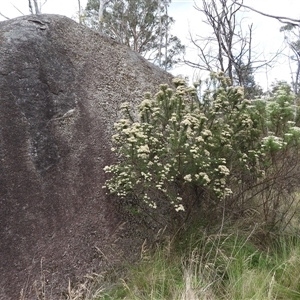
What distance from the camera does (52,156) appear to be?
278 cm

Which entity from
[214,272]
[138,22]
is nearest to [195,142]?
[214,272]

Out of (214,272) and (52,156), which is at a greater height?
(52,156)

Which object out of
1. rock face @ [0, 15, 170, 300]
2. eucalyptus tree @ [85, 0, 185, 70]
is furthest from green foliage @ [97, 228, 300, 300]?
eucalyptus tree @ [85, 0, 185, 70]

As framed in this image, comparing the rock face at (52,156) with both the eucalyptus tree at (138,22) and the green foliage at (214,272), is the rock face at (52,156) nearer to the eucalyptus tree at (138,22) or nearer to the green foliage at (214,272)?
the green foliage at (214,272)

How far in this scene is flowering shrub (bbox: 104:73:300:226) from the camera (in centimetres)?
279

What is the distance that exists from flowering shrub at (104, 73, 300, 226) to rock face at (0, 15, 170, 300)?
0.69ft

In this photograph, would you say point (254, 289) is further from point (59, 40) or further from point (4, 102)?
point (59, 40)

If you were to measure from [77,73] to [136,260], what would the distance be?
1.57 meters

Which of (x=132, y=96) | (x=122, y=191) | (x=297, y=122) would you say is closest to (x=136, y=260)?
(x=122, y=191)

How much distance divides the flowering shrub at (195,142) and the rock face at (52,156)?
0.21 meters

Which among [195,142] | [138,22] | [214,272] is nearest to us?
[214,272]

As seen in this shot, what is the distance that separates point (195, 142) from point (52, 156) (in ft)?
3.44

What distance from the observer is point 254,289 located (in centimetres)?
251

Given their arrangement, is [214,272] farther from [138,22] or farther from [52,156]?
[138,22]
